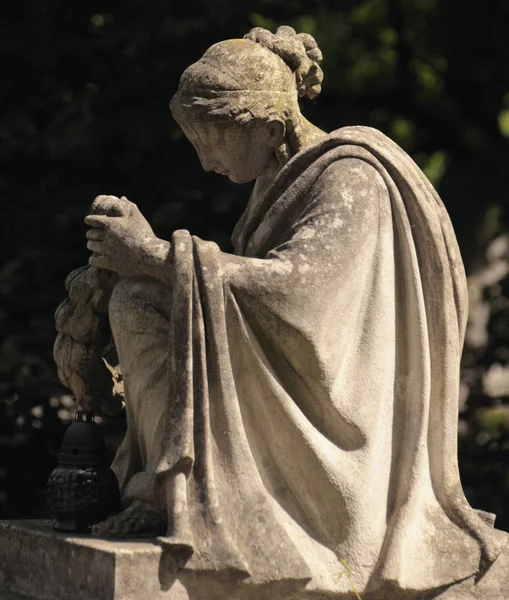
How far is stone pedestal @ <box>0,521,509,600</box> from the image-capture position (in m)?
4.76

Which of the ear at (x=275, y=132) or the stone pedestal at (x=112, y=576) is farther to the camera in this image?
the ear at (x=275, y=132)

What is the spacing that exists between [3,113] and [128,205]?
4.08 metres

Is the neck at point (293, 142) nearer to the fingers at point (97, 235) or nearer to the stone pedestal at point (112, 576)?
the fingers at point (97, 235)

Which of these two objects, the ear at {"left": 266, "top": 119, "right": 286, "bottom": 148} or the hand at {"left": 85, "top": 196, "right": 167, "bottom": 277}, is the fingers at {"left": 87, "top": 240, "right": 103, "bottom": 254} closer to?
the hand at {"left": 85, "top": 196, "right": 167, "bottom": 277}

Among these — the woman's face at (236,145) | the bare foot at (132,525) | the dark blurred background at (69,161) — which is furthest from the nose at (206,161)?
the dark blurred background at (69,161)

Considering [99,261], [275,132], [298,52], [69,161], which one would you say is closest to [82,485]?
[99,261]

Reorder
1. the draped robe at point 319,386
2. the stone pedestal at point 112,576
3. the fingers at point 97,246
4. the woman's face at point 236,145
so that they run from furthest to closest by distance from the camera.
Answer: the woman's face at point 236,145, the fingers at point 97,246, the draped robe at point 319,386, the stone pedestal at point 112,576

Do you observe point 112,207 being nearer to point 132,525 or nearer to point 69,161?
point 132,525

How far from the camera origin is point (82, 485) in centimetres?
509

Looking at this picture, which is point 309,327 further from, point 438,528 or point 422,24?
point 422,24

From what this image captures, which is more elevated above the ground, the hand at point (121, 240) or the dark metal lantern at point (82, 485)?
the hand at point (121, 240)

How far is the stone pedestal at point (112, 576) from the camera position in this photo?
4758mm

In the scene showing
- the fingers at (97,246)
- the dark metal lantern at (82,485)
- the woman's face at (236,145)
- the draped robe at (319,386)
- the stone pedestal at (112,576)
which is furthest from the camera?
the woman's face at (236,145)

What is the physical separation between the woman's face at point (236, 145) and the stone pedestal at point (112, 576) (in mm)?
1350
